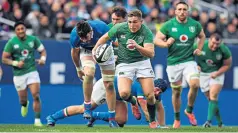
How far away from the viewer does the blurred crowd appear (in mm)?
27400

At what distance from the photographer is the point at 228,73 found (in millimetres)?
26344

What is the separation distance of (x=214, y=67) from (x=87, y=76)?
16.4 feet

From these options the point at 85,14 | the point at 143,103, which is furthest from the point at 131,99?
the point at 85,14

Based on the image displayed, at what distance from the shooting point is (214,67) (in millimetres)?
23672

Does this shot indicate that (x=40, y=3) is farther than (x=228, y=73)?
Yes

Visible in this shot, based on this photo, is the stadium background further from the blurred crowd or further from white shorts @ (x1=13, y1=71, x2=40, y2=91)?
white shorts @ (x1=13, y1=71, x2=40, y2=91)

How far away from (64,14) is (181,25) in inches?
277

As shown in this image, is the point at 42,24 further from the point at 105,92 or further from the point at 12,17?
the point at 105,92

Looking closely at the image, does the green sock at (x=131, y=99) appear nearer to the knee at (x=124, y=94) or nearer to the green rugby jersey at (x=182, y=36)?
the knee at (x=124, y=94)

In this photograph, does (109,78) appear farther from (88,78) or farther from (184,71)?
(184,71)

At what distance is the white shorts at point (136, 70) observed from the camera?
1916 cm

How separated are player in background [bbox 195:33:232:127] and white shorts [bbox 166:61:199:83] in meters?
1.74

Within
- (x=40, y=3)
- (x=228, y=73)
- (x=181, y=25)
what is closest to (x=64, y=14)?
(x=40, y=3)

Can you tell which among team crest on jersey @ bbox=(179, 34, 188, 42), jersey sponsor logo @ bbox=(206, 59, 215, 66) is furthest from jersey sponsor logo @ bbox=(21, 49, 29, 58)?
jersey sponsor logo @ bbox=(206, 59, 215, 66)
